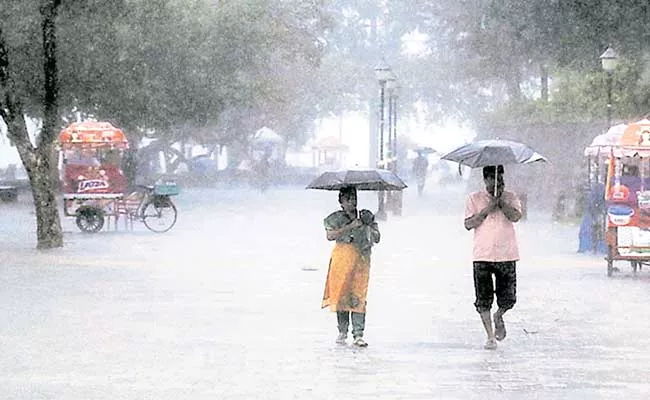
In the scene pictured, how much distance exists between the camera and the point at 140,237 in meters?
29.2

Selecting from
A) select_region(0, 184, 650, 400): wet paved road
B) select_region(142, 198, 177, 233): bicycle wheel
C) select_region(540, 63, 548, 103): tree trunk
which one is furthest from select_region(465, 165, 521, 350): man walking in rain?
select_region(540, 63, 548, 103): tree trunk

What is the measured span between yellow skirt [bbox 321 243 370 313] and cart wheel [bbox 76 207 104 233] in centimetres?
1836

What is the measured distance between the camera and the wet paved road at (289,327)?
416 inches

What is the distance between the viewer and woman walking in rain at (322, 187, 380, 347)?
1264 cm

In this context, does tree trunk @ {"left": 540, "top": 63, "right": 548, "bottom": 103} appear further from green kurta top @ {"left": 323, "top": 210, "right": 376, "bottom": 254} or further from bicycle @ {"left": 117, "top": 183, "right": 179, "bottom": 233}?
green kurta top @ {"left": 323, "top": 210, "right": 376, "bottom": 254}

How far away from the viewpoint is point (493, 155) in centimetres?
1283

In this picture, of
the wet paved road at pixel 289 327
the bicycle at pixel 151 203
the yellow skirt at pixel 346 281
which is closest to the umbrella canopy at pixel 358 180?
the yellow skirt at pixel 346 281

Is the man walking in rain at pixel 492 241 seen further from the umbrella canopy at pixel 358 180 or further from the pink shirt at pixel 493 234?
the umbrella canopy at pixel 358 180

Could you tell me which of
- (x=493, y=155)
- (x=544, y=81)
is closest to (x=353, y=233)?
(x=493, y=155)

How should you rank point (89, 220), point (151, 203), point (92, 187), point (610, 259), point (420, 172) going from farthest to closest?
point (420, 172) < point (92, 187) < point (151, 203) < point (89, 220) < point (610, 259)

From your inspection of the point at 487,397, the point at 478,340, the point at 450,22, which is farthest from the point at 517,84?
the point at 487,397

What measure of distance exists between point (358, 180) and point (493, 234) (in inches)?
48.4

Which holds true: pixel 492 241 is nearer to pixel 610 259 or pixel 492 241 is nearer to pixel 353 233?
pixel 353 233

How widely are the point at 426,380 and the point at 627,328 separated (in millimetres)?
4116
